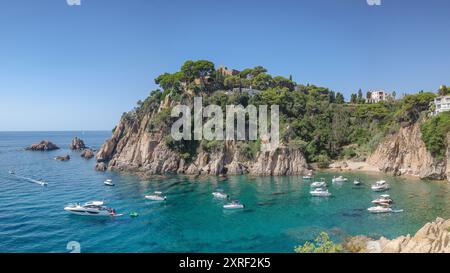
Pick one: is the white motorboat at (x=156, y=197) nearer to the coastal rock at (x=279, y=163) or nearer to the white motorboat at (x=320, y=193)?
the white motorboat at (x=320, y=193)

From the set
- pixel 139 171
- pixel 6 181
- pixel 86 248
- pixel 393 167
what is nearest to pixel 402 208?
pixel 393 167

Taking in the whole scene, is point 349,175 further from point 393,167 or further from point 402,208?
point 402,208

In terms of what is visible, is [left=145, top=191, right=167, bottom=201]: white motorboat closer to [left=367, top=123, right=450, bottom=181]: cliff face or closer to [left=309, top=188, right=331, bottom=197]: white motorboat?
[left=309, top=188, right=331, bottom=197]: white motorboat

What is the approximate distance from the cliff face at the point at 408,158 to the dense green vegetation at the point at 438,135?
0.90m

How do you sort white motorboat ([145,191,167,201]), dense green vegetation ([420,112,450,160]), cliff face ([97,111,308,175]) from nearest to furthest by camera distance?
1. white motorboat ([145,191,167,201])
2. dense green vegetation ([420,112,450,160])
3. cliff face ([97,111,308,175])

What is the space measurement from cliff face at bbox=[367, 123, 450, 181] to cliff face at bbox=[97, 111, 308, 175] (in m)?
12.0

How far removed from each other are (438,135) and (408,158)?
576cm

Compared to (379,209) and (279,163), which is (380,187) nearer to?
(379,209)

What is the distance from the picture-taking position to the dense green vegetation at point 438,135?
43688 mm

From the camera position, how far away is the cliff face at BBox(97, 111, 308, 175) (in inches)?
1982

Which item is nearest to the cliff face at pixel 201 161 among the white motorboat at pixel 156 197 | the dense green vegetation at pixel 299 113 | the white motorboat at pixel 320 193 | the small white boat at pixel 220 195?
the dense green vegetation at pixel 299 113

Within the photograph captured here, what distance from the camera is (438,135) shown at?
144ft

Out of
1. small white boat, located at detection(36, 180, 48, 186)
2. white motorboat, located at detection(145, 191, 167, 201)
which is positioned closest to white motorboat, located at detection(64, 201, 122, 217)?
white motorboat, located at detection(145, 191, 167, 201)

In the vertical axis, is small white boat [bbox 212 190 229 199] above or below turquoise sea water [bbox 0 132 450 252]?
above
